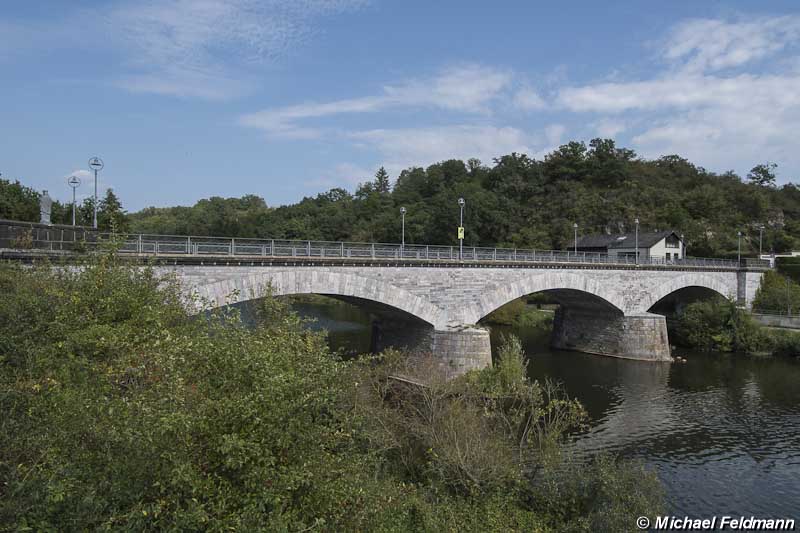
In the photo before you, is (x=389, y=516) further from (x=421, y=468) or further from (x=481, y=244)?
(x=481, y=244)

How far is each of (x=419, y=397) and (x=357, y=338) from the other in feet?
76.8

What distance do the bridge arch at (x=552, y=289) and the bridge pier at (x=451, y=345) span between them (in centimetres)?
305

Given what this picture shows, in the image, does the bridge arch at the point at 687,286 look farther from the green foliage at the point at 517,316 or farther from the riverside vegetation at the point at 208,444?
the riverside vegetation at the point at 208,444

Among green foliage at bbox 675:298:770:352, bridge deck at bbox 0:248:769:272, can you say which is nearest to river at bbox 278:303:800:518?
green foliage at bbox 675:298:770:352

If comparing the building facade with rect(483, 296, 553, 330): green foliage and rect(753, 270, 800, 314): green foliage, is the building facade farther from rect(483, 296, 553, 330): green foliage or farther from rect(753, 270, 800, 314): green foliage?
rect(483, 296, 553, 330): green foliage

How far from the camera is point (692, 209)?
3105 inches

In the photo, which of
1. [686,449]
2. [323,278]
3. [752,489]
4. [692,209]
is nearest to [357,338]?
[323,278]

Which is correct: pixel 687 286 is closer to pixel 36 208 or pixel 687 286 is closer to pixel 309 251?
pixel 309 251

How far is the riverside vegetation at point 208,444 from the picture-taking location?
757 centimetres

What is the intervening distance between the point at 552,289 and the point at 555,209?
4890cm

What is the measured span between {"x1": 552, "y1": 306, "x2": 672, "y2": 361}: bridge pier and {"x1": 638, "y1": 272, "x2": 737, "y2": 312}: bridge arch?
2.13m

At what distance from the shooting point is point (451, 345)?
2858 cm

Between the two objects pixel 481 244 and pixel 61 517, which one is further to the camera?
pixel 481 244

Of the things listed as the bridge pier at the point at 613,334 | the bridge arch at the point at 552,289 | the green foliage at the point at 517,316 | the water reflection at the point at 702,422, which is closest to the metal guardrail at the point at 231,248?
the bridge arch at the point at 552,289
